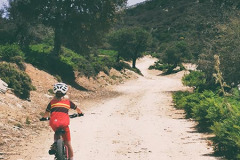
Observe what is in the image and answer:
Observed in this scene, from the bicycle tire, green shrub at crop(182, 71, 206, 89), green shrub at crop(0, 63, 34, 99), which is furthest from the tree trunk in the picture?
the bicycle tire

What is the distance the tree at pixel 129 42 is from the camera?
5825 cm

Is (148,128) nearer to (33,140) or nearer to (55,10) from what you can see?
(33,140)

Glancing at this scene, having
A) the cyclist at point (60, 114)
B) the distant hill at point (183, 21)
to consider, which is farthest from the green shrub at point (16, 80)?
the distant hill at point (183, 21)

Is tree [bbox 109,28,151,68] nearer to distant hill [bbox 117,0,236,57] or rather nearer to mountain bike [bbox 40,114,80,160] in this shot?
distant hill [bbox 117,0,236,57]

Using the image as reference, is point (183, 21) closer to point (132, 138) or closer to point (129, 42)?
point (129, 42)

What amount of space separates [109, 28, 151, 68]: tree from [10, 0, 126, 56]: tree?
28222 millimetres

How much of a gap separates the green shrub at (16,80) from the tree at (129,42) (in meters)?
39.9

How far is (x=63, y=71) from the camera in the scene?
2728cm

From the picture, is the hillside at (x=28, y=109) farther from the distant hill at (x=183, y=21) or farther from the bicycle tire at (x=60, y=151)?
the distant hill at (x=183, y=21)

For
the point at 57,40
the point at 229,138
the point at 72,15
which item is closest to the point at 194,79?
the point at 72,15

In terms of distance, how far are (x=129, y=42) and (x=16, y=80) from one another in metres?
42.2

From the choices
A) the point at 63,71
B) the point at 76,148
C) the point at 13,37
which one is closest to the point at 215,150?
the point at 76,148

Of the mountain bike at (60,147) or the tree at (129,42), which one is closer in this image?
the mountain bike at (60,147)

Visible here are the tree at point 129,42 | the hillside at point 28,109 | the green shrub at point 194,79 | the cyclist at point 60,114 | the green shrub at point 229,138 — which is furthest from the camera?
the tree at point 129,42
